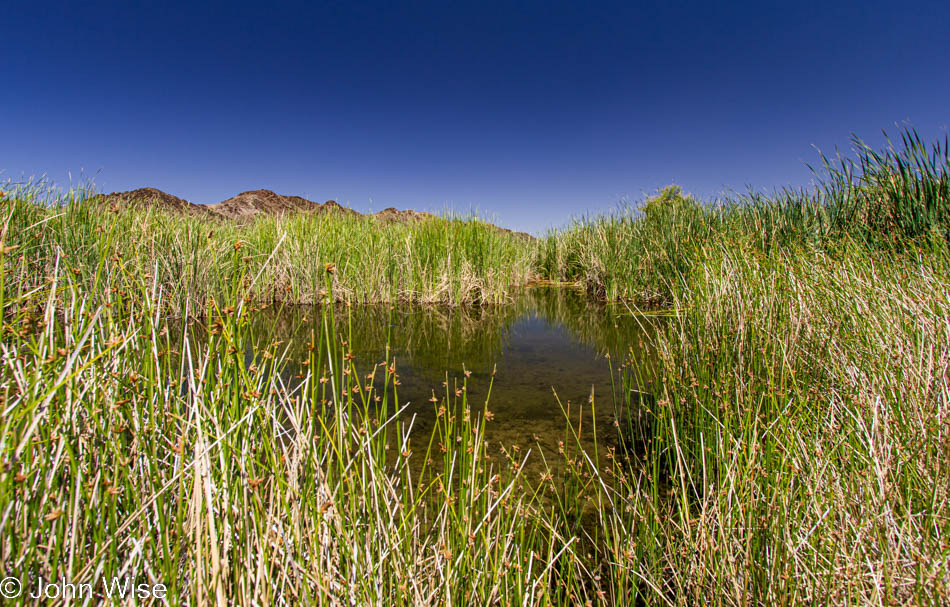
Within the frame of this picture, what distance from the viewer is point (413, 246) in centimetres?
742

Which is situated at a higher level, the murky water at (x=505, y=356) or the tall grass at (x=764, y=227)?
the tall grass at (x=764, y=227)

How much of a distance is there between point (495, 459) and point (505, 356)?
2.03m

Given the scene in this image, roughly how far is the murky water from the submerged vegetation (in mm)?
145

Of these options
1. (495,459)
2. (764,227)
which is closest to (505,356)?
(495,459)

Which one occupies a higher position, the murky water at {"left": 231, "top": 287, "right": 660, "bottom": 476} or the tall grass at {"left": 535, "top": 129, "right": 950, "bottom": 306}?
the tall grass at {"left": 535, "top": 129, "right": 950, "bottom": 306}

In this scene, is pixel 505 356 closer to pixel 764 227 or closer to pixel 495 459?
pixel 495 459

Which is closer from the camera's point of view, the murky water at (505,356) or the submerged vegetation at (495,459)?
the submerged vegetation at (495,459)

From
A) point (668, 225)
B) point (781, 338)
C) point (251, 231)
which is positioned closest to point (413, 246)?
point (251, 231)

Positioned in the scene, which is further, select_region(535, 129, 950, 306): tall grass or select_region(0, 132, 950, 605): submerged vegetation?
select_region(535, 129, 950, 306): tall grass

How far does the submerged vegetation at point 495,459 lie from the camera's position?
885 millimetres

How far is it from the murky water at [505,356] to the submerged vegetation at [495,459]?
5.7 inches

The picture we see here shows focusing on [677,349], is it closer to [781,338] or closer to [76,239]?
[781,338]

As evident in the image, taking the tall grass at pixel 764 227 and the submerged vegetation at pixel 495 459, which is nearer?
the submerged vegetation at pixel 495 459

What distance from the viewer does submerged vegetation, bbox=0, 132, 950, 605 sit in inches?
34.8
